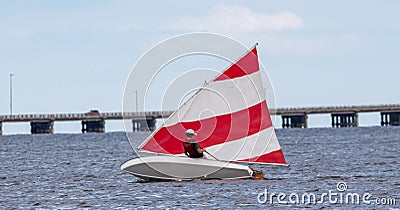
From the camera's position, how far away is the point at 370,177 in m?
54.4

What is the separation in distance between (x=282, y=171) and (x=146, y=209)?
23.6 m

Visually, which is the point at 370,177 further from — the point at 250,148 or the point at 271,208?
the point at 271,208

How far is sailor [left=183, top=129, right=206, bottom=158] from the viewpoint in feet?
151

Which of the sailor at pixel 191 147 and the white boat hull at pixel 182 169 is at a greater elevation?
the sailor at pixel 191 147

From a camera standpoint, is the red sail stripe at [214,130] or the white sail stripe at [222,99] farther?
the red sail stripe at [214,130]

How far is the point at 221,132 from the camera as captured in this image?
47.8m

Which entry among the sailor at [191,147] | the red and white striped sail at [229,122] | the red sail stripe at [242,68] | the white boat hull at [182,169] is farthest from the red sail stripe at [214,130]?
the red sail stripe at [242,68]

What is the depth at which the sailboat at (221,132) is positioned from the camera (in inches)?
1859

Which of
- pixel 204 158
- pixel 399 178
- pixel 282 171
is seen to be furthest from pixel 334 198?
pixel 282 171

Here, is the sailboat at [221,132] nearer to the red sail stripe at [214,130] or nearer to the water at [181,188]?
the red sail stripe at [214,130]

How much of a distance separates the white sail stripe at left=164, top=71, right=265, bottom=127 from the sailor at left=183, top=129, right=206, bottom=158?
1.25m

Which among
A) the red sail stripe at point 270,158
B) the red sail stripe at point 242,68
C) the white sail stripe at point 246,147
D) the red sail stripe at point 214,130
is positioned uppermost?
the red sail stripe at point 242,68

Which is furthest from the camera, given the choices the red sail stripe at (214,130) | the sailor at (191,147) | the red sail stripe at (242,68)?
the red sail stripe at (242,68)

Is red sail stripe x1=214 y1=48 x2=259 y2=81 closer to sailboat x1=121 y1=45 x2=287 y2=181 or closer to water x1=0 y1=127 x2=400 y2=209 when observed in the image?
sailboat x1=121 y1=45 x2=287 y2=181
